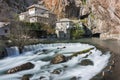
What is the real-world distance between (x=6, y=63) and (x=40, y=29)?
28220 millimetres

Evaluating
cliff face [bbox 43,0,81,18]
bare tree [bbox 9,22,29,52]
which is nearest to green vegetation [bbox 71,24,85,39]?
bare tree [bbox 9,22,29,52]

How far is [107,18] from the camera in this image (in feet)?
197

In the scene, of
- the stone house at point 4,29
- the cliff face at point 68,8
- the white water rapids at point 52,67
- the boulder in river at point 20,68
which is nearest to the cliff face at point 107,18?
the cliff face at point 68,8

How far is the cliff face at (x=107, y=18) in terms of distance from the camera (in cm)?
4724

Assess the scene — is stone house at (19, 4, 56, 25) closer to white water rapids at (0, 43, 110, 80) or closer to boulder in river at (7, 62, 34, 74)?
white water rapids at (0, 43, 110, 80)

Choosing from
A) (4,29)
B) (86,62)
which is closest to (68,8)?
(4,29)

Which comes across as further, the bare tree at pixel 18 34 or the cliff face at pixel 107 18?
the cliff face at pixel 107 18

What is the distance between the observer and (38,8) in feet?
244

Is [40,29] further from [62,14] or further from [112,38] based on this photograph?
[62,14]

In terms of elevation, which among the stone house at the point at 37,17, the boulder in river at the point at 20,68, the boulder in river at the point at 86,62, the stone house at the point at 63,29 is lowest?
the boulder in river at the point at 86,62

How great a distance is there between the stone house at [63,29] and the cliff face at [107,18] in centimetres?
975

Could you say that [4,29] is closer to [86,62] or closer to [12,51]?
[12,51]

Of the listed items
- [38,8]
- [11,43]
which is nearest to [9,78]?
[11,43]

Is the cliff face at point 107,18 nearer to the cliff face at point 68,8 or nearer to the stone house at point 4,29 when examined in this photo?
the cliff face at point 68,8
